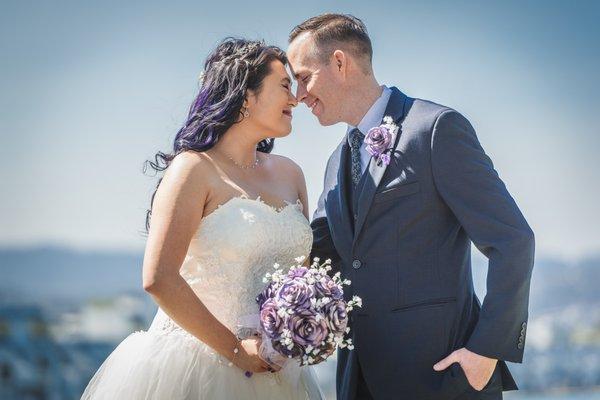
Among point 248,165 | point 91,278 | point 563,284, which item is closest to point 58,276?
point 91,278

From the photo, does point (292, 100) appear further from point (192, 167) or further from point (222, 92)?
point (192, 167)

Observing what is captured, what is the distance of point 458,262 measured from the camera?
3.07 meters

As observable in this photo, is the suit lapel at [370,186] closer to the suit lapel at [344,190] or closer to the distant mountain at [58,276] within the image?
the suit lapel at [344,190]

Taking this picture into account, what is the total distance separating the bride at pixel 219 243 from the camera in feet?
9.68

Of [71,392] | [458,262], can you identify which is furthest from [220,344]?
[71,392]

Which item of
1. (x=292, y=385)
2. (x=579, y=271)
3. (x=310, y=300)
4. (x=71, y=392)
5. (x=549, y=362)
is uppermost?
(x=310, y=300)

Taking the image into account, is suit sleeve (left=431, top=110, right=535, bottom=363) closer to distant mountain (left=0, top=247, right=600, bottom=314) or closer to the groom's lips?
the groom's lips

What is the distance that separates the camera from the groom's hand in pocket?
2.85 metres

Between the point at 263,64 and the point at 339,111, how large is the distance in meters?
0.34

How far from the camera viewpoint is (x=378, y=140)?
310 centimetres

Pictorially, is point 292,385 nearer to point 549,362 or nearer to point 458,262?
point 458,262

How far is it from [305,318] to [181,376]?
562 millimetres

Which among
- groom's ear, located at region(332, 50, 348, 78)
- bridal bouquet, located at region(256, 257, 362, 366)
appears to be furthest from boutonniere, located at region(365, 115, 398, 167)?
bridal bouquet, located at region(256, 257, 362, 366)

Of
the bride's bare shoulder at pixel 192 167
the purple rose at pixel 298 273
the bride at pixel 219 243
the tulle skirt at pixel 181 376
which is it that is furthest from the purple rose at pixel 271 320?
the bride's bare shoulder at pixel 192 167
